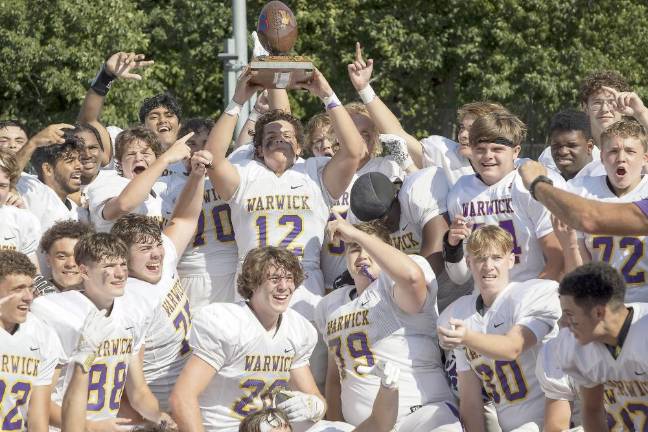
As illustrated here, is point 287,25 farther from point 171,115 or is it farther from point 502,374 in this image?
point 502,374

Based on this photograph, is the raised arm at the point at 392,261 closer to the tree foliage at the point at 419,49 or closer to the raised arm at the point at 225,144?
the raised arm at the point at 225,144

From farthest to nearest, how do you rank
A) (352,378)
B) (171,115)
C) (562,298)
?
1. (171,115)
2. (352,378)
3. (562,298)

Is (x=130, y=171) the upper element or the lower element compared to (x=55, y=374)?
upper

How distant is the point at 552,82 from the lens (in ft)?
65.6

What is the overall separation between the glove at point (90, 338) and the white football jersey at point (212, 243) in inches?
58.0

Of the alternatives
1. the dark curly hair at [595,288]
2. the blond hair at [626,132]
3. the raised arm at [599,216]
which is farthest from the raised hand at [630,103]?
the raised arm at [599,216]

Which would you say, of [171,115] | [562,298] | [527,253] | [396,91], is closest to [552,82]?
[396,91]

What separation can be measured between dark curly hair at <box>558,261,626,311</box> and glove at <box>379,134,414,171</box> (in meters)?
2.29

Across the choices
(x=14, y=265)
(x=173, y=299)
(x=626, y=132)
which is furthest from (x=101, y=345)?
(x=626, y=132)

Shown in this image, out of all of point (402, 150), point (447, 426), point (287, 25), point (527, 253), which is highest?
point (287, 25)

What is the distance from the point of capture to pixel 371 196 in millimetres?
6949

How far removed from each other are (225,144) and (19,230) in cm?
133

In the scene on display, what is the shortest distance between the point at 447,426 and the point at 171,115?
3.46m

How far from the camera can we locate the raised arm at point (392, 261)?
21.0 ft
